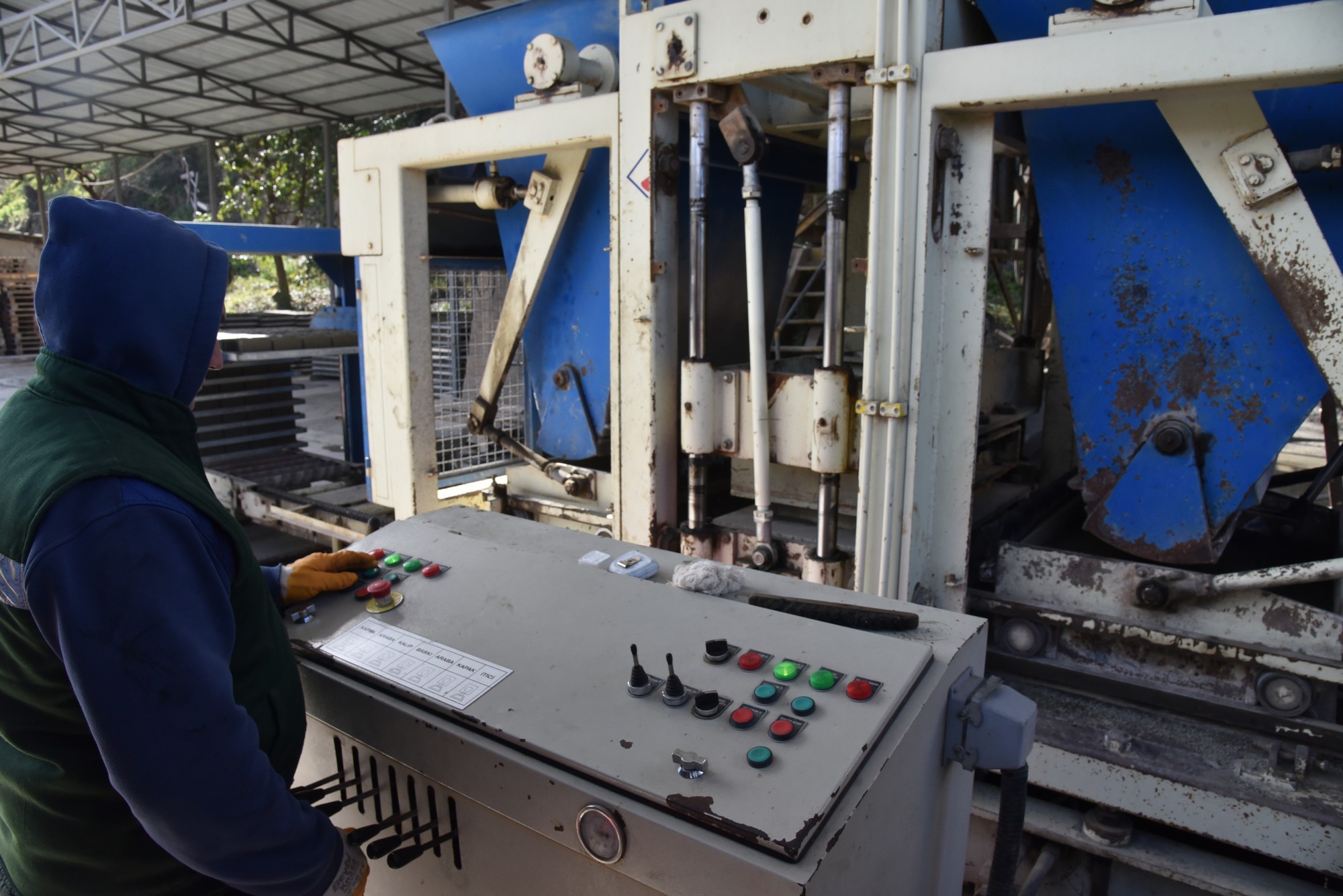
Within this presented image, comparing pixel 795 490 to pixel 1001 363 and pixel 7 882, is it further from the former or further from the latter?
pixel 7 882

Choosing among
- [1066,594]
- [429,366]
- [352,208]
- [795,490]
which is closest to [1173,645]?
[1066,594]

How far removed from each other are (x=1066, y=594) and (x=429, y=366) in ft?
6.27

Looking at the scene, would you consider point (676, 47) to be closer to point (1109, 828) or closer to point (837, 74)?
point (837, 74)

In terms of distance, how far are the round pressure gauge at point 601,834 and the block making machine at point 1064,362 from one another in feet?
1.29

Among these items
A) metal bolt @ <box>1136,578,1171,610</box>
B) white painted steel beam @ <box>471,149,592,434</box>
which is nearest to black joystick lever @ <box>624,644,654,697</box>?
metal bolt @ <box>1136,578,1171,610</box>

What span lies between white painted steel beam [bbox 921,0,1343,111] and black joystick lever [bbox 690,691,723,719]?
1.25 metres

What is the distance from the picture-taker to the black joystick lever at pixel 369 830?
43.5 inches

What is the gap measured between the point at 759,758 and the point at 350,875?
1.67 ft

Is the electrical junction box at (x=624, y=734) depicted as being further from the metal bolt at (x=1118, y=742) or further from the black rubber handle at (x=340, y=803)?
the metal bolt at (x=1118, y=742)

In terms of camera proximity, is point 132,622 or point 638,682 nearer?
point 132,622

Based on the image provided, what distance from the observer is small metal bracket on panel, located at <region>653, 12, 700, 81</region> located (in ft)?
6.51

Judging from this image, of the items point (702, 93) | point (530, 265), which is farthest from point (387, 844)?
point (530, 265)

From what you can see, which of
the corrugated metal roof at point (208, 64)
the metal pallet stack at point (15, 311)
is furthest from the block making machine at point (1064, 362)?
the metal pallet stack at point (15, 311)

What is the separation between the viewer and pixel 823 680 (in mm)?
1034
